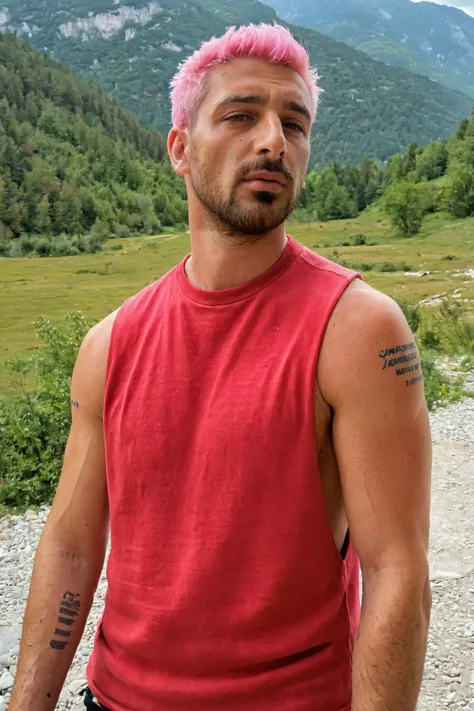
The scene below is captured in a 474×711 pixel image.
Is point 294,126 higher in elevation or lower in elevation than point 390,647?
higher

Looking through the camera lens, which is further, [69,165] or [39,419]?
[69,165]

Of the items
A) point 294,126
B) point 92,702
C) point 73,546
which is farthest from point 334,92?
point 92,702

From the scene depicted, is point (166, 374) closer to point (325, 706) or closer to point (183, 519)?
point (183, 519)

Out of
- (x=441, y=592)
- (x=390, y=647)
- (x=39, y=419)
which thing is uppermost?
(x=390, y=647)

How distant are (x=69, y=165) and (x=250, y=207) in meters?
61.6

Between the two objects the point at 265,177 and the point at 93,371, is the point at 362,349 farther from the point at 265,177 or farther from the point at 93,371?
the point at 93,371

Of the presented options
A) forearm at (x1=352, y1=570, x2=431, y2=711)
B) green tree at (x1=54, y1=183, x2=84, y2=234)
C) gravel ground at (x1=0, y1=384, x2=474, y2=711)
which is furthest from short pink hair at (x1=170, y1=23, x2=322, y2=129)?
green tree at (x1=54, y1=183, x2=84, y2=234)

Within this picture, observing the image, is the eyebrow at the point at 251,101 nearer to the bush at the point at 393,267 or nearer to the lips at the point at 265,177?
the lips at the point at 265,177

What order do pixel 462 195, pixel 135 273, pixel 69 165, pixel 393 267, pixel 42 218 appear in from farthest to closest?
pixel 69 165 → pixel 462 195 → pixel 393 267 → pixel 42 218 → pixel 135 273

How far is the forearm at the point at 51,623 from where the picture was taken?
5.34 feet

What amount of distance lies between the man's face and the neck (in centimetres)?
4

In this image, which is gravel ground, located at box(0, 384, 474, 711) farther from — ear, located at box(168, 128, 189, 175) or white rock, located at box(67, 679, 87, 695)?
ear, located at box(168, 128, 189, 175)

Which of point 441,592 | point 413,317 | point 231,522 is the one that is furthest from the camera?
point 413,317

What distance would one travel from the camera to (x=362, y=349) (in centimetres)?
131
